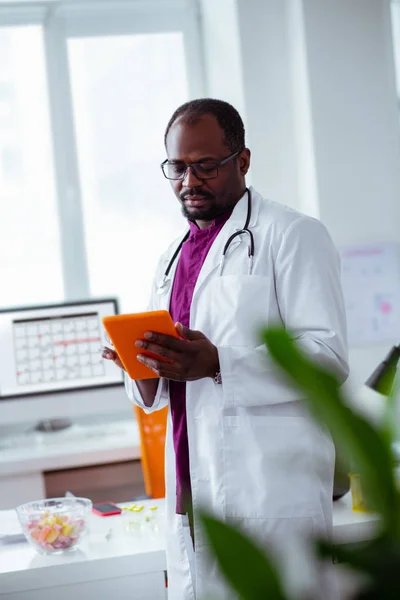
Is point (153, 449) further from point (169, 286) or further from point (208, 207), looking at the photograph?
point (208, 207)

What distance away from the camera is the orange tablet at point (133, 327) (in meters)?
1.21

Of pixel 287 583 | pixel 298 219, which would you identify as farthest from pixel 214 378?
pixel 287 583

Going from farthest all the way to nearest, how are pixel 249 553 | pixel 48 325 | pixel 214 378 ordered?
pixel 48 325, pixel 214 378, pixel 249 553

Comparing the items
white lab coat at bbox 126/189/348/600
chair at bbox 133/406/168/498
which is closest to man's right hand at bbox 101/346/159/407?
white lab coat at bbox 126/189/348/600

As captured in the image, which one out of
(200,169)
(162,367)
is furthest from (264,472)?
(200,169)

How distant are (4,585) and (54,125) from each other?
2633mm

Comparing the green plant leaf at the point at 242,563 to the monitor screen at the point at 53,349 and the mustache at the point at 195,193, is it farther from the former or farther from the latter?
the monitor screen at the point at 53,349

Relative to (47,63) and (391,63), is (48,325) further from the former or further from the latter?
(391,63)

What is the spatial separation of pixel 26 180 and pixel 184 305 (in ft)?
7.53

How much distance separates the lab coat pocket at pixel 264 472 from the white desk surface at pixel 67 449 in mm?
1629

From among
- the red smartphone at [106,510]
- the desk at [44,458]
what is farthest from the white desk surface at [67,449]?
the red smartphone at [106,510]

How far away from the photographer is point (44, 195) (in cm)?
362

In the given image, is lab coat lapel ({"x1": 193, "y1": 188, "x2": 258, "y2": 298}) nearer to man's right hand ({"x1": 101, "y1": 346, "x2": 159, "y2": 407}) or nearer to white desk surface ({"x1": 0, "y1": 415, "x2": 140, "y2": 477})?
man's right hand ({"x1": 101, "y1": 346, "x2": 159, "y2": 407})

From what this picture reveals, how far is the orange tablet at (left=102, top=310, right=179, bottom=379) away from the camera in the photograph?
47.8 inches
